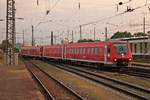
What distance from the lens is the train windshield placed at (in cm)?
3416

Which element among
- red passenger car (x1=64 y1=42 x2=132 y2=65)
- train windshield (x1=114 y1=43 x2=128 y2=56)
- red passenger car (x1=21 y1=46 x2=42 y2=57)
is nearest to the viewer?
red passenger car (x1=64 y1=42 x2=132 y2=65)

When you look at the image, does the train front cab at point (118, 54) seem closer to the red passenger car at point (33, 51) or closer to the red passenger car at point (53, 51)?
the red passenger car at point (53, 51)

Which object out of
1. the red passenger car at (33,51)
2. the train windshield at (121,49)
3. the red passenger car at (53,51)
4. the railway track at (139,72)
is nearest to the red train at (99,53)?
the train windshield at (121,49)

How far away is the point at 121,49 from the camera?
34.5 meters

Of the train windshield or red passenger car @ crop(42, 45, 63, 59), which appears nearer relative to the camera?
the train windshield

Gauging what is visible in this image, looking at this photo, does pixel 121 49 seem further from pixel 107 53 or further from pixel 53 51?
pixel 53 51

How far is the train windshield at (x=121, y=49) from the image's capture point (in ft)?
112

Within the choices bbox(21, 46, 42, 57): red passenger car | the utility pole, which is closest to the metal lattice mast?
the utility pole

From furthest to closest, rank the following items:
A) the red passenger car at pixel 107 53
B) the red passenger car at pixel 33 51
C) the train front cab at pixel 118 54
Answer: the red passenger car at pixel 33 51, the red passenger car at pixel 107 53, the train front cab at pixel 118 54

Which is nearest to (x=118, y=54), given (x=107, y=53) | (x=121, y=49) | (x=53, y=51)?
(x=121, y=49)

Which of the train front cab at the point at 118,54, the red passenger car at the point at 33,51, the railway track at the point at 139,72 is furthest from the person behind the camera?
the red passenger car at the point at 33,51

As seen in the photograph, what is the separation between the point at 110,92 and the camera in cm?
1938

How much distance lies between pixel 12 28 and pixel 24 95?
1019 inches

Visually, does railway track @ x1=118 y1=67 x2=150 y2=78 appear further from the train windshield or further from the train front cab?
the train windshield
